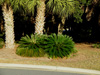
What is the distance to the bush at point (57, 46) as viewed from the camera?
1108 cm

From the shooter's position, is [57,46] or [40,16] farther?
[40,16]

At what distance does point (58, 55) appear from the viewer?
36.2 feet

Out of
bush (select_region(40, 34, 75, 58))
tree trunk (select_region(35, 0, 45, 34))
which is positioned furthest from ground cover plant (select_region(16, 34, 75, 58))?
tree trunk (select_region(35, 0, 45, 34))

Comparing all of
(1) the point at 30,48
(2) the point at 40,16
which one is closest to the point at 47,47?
(1) the point at 30,48

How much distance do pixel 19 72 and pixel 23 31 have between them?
69.3 feet

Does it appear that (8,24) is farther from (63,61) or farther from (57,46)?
(63,61)

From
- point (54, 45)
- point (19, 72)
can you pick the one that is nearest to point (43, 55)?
point (54, 45)

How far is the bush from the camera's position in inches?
436

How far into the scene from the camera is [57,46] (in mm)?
11383

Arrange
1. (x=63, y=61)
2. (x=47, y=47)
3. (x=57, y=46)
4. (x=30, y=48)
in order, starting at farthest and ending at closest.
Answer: (x=30, y=48) < (x=47, y=47) < (x=57, y=46) < (x=63, y=61)

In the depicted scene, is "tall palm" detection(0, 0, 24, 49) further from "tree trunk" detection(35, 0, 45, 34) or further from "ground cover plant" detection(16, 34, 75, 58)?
"tree trunk" detection(35, 0, 45, 34)

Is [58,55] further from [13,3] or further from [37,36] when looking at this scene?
[13,3]

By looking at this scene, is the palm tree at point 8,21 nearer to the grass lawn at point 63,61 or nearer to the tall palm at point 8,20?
the tall palm at point 8,20

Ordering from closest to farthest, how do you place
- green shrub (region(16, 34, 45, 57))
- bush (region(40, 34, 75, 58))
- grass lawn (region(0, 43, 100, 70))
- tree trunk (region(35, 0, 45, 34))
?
1. grass lawn (region(0, 43, 100, 70))
2. bush (region(40, 34, 75, 58))
3. green shrub (region(16, 34, 45, 57))
4. tree trunk (region(35, 0, 45, 34))
